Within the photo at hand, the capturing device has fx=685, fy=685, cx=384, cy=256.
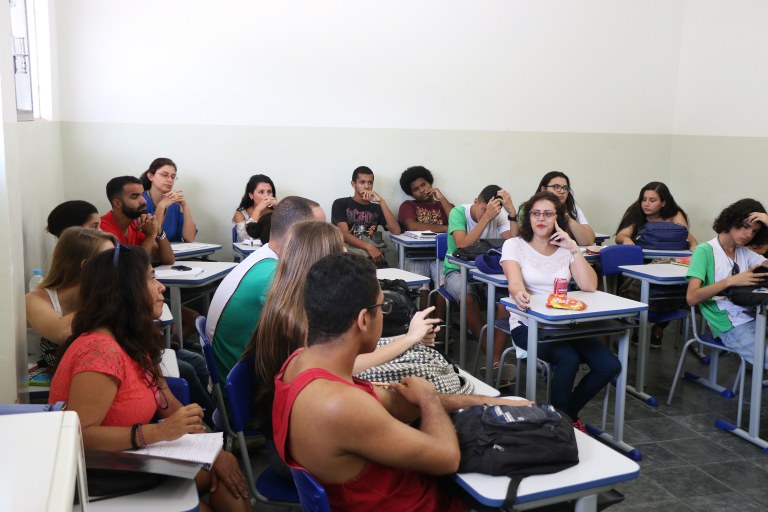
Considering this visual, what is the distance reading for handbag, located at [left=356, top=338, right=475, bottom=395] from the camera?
2.15m

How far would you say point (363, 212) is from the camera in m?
6.16

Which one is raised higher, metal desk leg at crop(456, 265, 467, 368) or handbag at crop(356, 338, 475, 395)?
handbag at crop(356, 338, 475, 395)

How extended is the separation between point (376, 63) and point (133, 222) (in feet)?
9.52

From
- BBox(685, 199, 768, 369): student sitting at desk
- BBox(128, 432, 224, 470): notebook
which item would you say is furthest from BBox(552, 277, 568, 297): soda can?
BBox(128, 432, 224, 470): notebook

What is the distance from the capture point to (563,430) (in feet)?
5.80

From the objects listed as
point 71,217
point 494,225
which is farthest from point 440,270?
point 71,217

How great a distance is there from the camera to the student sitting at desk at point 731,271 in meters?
3.76

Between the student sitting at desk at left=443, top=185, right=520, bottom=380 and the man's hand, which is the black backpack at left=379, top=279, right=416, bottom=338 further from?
the student sitting at desk at left=443, top=185, right=520, bottom=380

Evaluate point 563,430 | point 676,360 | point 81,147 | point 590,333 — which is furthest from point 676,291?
point 81,147

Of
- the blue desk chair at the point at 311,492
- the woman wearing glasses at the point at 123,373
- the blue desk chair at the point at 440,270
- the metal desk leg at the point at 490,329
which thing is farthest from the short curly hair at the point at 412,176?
the blue desk chair at the point at 311,492

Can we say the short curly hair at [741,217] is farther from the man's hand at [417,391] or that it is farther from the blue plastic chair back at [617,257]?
the man's hand at [417,391]

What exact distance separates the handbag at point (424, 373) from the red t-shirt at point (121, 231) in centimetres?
265

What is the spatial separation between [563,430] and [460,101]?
17.3 ft

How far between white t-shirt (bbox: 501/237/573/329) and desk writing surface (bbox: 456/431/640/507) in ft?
6.30
